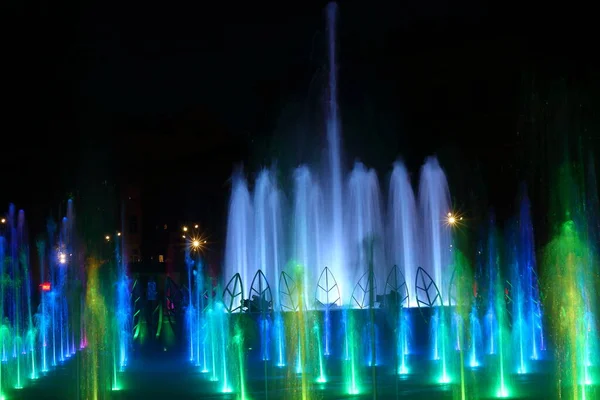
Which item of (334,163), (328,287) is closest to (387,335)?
(328,287)

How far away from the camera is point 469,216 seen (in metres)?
53.1

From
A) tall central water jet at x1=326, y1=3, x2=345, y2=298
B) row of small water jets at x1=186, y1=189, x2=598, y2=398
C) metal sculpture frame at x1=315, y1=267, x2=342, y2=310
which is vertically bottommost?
row of small water jets at x1=186, y1=189, x2=598, y2=398

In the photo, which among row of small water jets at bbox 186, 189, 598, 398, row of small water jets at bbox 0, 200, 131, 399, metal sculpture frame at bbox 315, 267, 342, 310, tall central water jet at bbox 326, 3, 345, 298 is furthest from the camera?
tall central water jet at bbox 326, 3, 345, 298

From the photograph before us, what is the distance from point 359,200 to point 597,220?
975 cm

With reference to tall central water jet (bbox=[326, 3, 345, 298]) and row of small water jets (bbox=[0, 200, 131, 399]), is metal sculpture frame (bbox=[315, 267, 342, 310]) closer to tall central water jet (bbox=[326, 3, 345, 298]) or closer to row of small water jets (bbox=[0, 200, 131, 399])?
tall central water jet (bbox=[326, 3, 345, 298])

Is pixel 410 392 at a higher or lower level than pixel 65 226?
lower

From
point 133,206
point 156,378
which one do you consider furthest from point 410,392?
point 133,206

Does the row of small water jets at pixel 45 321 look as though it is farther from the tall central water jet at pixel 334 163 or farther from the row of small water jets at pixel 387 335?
the tall central water jet at pixel 334 163

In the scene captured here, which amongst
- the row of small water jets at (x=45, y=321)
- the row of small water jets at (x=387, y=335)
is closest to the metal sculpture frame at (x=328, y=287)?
the row of small water jets at (x=387, y=335)

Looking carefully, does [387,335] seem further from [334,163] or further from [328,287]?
[334,163]

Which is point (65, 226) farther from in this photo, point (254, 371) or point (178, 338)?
point (254, 371)

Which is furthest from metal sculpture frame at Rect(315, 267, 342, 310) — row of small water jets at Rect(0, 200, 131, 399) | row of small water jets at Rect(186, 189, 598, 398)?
row of small water jets at Rect(0, 200, 131, 399)

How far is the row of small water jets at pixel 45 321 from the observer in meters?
19.6

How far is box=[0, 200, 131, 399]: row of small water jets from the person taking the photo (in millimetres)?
19562
